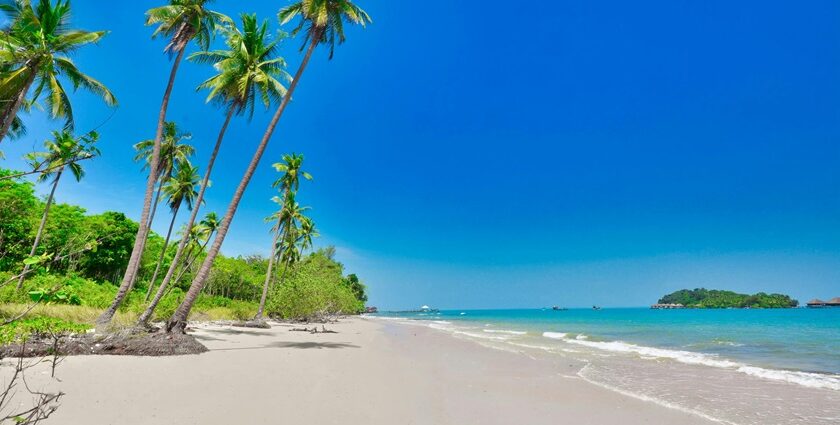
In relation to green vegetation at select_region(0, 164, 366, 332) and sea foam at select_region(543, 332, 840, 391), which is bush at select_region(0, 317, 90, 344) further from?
sea foam at select_region(543, 332, 840, 391)

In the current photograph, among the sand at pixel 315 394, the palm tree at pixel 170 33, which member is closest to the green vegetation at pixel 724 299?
the sand at pixel 315 394

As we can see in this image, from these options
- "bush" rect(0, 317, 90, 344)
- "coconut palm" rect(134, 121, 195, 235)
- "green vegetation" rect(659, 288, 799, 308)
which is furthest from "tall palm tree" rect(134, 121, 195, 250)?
"green vegetation" rect(659, 288, 799, 308)

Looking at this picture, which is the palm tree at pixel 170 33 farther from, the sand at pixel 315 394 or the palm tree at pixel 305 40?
the sand at pixel 315 394

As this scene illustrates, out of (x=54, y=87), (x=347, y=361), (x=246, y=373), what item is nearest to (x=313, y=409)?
(x=246, y=373)

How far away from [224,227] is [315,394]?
8.55m

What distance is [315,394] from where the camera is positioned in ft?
25.7

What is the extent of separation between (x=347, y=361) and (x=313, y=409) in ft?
19.0

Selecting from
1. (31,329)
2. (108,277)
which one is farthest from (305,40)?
(108,277)

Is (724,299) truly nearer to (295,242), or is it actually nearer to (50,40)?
(295,242)

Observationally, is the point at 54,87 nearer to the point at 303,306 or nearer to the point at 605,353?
the point at 303,306

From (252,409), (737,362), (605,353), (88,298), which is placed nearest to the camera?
(252,409)

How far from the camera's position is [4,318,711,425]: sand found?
6.36m

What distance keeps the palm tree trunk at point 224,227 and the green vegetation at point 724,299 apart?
16567cm

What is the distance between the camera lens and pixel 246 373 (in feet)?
30.9
